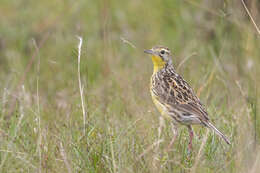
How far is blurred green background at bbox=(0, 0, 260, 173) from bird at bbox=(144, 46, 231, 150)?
0.48 ft

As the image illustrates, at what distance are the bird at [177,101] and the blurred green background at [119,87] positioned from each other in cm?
15

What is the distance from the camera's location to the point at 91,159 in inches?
183

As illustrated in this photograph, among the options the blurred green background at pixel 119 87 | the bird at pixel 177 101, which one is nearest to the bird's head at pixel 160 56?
the bird at pixel 177 101

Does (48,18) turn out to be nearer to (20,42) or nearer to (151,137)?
(20,42)

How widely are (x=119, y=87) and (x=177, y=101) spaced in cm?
165

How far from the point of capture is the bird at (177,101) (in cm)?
513

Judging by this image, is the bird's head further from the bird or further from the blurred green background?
the blurred green background

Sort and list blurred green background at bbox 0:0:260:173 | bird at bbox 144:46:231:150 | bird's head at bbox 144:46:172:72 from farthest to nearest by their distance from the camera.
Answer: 1. bird's head at bbox 144:46:172:72
2. bird at bbox 144:46:231:150
3. blurred green background at bbox 0:0:260:173

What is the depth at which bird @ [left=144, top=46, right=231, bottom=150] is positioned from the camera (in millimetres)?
5133

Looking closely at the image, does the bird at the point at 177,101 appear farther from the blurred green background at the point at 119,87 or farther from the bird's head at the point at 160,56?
the blurred green background at the point at 119,87

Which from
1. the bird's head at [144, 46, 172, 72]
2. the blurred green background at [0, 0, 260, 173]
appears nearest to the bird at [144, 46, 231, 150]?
the bird's head at [144, 46, 172, 72]

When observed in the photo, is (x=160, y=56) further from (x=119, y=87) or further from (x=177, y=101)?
(x=119, y=87)

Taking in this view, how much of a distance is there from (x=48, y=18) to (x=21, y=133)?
4721 millimetres

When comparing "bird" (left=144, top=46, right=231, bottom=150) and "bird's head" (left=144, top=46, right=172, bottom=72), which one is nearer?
"bird" (left=144, top=46, right=231, bottom=150)
